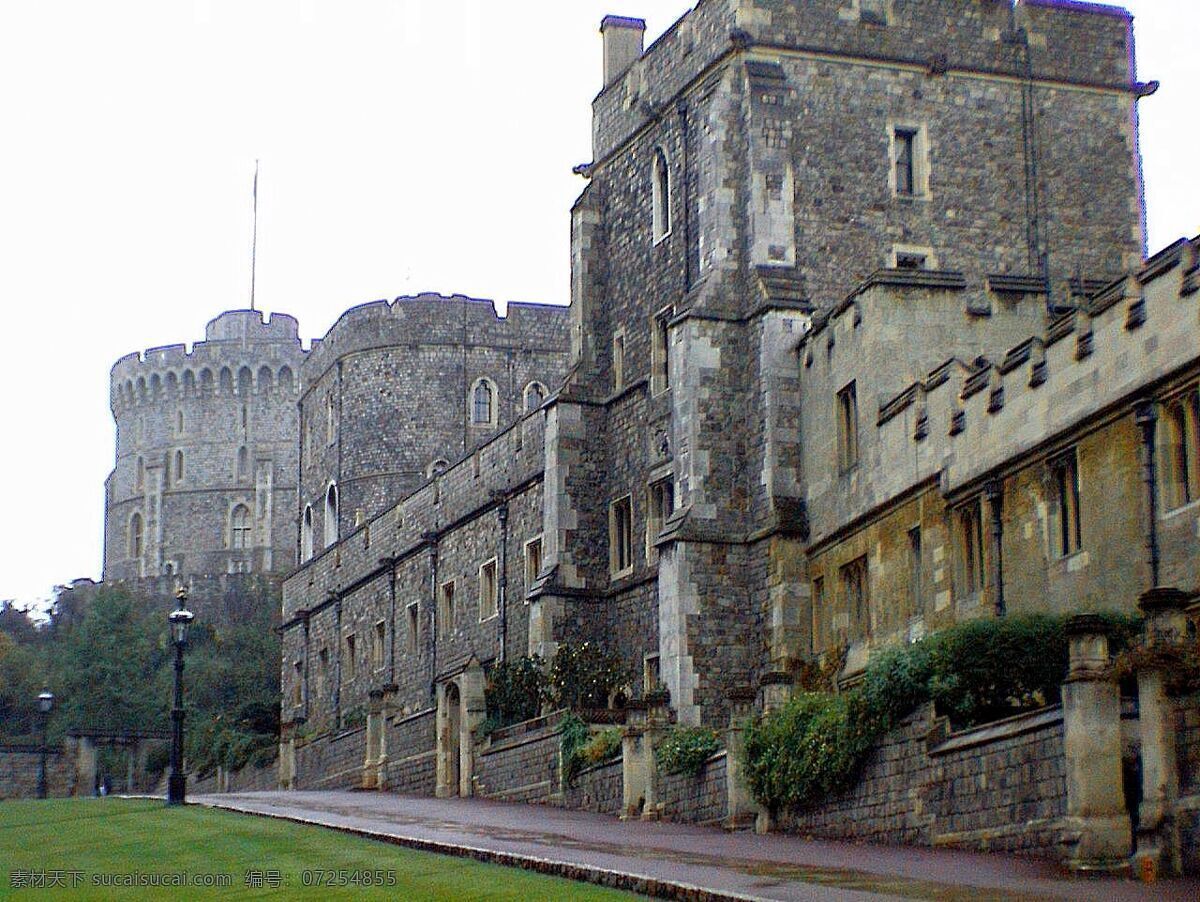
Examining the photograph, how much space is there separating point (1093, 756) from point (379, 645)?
38944 mm

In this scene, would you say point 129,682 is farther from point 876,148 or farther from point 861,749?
point 861,749

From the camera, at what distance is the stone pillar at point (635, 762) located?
30.8 m

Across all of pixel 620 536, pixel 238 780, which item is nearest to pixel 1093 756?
pixel 620 536

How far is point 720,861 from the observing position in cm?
2008

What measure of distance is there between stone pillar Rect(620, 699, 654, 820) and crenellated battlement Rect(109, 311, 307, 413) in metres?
85.2

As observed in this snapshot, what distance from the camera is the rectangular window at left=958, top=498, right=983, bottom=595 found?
28.8 metres

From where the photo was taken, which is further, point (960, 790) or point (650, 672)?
point (650, 672)

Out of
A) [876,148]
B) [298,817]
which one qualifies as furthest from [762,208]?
[298,817]

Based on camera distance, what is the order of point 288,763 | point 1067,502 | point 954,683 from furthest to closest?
point 288,763, point 1067,502, point 954,683

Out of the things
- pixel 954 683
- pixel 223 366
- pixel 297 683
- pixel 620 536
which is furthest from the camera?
pixel 223 366

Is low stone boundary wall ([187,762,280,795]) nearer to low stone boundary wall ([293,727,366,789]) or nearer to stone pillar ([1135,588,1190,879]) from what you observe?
low stone boundary wall ([293,727,366,789])

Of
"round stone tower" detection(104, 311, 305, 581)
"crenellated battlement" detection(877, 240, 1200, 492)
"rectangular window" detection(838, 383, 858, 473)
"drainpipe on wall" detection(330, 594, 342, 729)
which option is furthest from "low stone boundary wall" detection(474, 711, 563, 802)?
"round stone tower" detection(104, 311, 305, 581)

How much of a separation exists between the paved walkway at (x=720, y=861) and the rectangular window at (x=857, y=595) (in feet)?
17.4

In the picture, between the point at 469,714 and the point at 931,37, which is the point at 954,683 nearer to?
the point at 469,714
